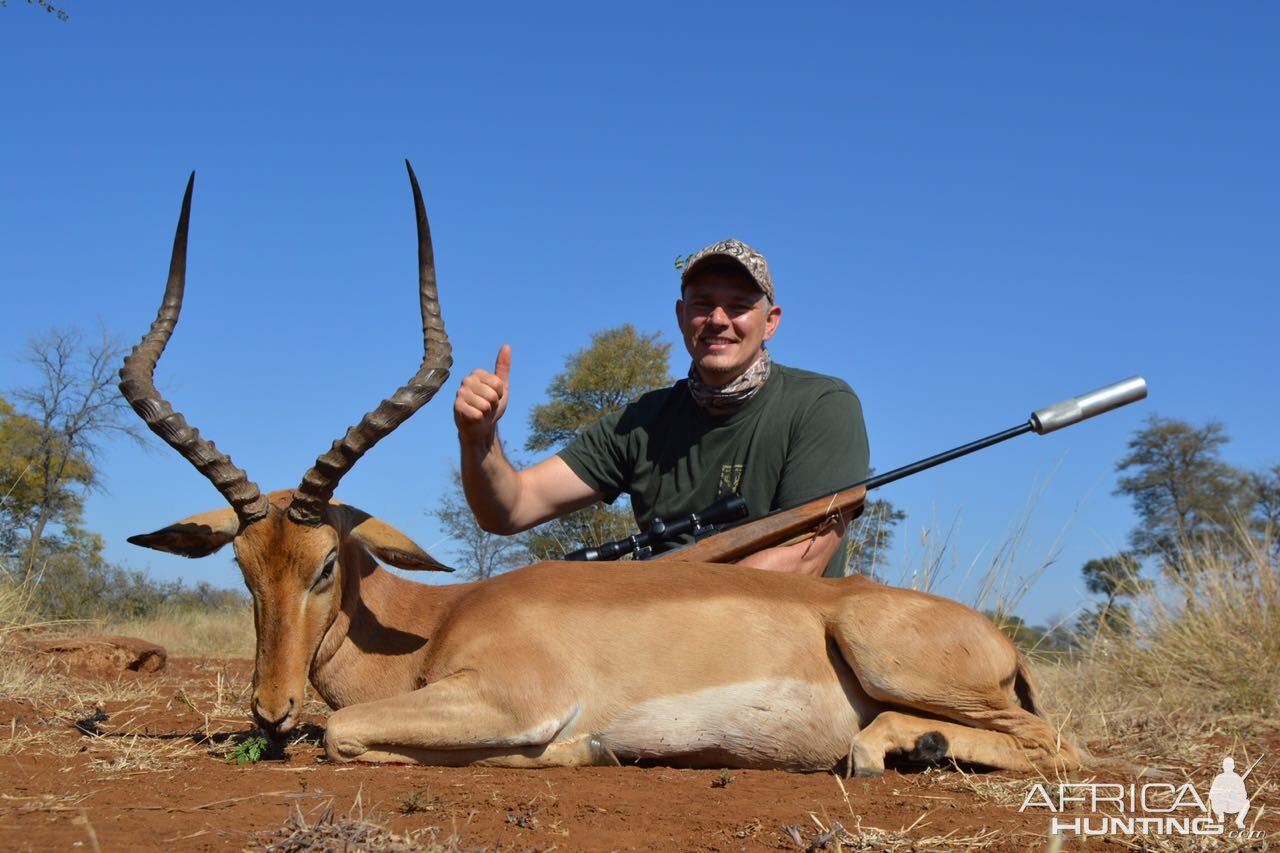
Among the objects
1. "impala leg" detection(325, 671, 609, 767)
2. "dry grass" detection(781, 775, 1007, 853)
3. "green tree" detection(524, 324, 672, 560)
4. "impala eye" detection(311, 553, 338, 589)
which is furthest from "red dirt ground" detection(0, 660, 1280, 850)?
"green tree" detection(524, 324, 672, 560)

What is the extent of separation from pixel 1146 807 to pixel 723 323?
3.37 m

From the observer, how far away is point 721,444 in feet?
22.0

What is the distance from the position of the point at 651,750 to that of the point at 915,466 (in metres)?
2.38

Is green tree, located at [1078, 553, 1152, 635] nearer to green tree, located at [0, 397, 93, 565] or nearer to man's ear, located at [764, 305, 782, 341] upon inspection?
man's ear, located at [764, 305, 782, 341]

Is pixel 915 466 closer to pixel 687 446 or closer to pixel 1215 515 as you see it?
pixel 687 446

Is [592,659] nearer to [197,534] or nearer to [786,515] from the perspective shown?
[786,515]

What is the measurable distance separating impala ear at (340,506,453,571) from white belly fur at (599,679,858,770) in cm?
123

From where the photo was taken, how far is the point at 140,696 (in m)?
7.06

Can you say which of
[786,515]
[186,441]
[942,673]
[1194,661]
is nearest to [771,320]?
[786,515]

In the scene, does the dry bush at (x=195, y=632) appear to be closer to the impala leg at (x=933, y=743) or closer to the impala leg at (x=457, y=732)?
the impala leg at (x=457, y=732)

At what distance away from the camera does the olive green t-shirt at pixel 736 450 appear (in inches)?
252

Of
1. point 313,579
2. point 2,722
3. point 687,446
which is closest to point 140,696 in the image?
point 2,722

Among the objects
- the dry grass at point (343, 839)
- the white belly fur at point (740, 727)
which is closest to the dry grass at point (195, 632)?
the white belly fur at point (740, 727)

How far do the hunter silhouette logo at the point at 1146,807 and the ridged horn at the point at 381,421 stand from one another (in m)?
2.98
